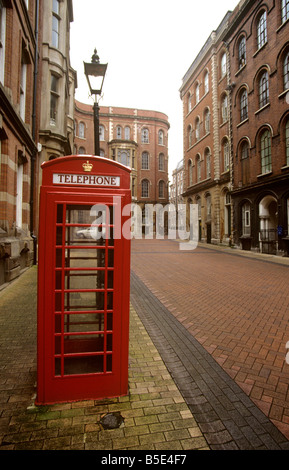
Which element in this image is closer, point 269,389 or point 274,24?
point 269,389

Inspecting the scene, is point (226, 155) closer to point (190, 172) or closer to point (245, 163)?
point (245, 163)

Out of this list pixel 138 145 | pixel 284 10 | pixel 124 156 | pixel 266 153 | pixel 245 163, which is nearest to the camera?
pixel 284 10

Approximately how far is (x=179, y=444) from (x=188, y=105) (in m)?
36.9

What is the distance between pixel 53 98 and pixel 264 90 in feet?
46.3

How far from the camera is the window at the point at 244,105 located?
2062cm

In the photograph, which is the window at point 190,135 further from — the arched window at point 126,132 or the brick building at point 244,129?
the arched window at point 126,132

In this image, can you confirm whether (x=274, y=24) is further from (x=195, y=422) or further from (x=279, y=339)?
(x=195, y=422)

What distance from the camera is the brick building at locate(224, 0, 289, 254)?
53.0 feet

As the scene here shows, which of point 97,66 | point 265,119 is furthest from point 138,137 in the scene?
point 97,66

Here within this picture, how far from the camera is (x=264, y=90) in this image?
1817 centimetres

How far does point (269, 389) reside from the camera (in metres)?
3.02

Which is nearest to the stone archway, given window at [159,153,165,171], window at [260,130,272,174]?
window at [260,130,272,174]

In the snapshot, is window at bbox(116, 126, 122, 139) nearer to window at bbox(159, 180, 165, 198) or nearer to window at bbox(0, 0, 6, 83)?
window at bbox(159, 180, 165, 198)

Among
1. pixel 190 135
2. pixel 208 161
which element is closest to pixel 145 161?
pixel 190 135
